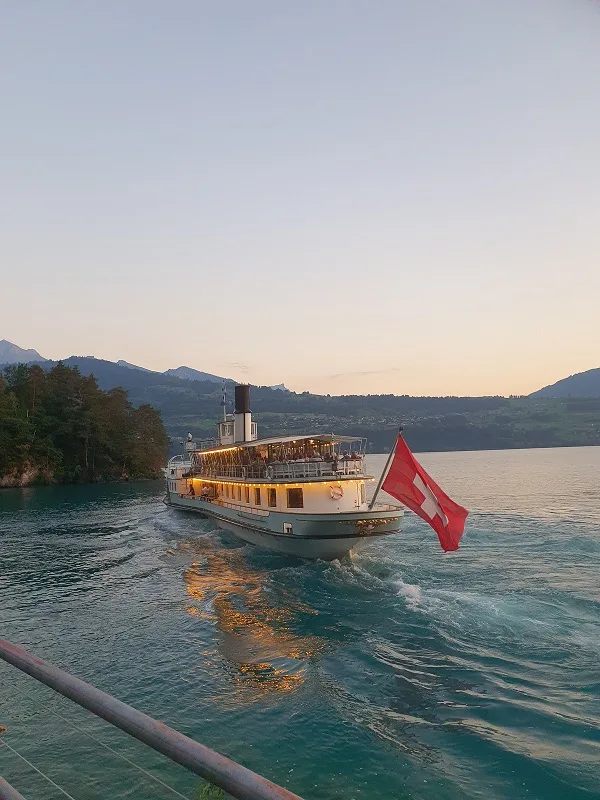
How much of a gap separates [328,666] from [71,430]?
110 meters

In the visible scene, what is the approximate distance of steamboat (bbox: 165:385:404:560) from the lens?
110 ft

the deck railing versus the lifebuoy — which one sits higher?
the deck railing

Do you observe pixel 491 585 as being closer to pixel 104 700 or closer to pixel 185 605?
pixel 185 605

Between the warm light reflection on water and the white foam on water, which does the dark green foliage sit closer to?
the warm light reflection on water

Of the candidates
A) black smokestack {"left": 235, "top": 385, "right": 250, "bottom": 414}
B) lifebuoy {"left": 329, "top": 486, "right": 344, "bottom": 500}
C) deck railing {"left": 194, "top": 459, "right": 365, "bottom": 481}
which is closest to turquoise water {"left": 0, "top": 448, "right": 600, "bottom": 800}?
lifebuoy {"left": 329, "top": 486, "right": 344, "bottom": 500}

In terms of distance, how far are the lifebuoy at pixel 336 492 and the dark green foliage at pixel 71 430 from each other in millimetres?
89283

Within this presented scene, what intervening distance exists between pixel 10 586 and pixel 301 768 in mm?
23857

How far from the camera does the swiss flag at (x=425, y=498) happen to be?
2483cm

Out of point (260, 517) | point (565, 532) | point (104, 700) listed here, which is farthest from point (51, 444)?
point (104, 700)

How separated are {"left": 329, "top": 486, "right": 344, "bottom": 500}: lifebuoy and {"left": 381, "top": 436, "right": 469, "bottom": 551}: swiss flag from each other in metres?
8.65

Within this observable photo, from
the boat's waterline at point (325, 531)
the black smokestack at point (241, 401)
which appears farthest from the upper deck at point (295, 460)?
the black smokestack at point (241, 401)

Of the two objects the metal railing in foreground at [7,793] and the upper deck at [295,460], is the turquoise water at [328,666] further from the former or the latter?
the metal railing in foreground at [7,793]

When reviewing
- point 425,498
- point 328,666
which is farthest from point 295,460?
point 328,666

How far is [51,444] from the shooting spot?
114 metres
